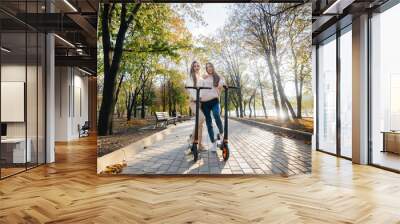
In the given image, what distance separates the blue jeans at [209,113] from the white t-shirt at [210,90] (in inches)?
2.6

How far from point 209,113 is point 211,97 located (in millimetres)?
263

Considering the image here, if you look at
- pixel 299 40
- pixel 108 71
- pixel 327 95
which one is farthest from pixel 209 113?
pixel 327 95

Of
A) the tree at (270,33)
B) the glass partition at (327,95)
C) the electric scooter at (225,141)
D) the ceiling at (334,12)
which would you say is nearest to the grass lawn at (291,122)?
the tree at (270,33)

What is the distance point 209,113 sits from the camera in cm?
571

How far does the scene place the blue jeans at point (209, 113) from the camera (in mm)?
5688

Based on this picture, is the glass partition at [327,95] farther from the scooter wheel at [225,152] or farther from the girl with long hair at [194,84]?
the girl with long hair at [194,84]

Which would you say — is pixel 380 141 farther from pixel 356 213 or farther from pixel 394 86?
pixel 356 213

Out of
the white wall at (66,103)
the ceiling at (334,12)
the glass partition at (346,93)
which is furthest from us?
the white wall at (66,103)

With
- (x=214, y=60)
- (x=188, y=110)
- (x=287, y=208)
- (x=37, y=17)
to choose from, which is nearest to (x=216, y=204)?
(x=287, y=208)

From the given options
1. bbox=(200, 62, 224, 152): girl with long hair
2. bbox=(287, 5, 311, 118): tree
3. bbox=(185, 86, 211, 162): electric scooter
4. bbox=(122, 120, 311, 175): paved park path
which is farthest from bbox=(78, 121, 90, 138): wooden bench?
bbox=(287, 5, 311, 118): tree

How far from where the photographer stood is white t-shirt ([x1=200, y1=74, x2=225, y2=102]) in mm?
5684

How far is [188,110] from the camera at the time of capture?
571cm

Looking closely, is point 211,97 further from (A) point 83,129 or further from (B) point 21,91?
(A) point 83,129

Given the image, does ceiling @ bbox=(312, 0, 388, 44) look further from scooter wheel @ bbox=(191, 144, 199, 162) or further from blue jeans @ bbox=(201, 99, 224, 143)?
scooter wheel @ bbox=(191, 144, 199, 162)
